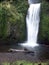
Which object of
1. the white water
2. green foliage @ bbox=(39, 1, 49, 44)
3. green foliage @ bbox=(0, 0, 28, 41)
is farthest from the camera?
the white water

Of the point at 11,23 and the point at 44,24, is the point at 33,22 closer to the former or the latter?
the point at 44,24

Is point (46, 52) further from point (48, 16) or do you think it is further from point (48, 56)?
point (48, 16)

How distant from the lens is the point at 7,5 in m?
25.4

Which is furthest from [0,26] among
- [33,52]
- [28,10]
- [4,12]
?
[33,52]

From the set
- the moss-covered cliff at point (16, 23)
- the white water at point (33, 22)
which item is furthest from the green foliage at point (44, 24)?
the white water at point (33, 22)

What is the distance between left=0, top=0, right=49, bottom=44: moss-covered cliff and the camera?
24.6 metres

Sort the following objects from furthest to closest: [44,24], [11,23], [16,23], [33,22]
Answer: [33,22], [44,24], [16,23], [11,23]

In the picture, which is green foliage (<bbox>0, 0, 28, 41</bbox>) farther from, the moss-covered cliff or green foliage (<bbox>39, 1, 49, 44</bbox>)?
green foliage (<bbox>39, 1, 49, 44</bbox>)

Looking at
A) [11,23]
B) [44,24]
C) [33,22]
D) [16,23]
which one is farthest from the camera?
[33,22]

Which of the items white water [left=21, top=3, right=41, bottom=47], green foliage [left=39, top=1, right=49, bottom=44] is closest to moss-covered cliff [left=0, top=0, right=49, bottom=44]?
green foliage [left=39, top=1, right=49, bottom=44]

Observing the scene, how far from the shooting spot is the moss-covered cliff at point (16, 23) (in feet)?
80.8

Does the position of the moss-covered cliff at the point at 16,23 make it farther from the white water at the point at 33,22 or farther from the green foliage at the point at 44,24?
the white water at the point at 33,22

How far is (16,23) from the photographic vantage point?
979 inches

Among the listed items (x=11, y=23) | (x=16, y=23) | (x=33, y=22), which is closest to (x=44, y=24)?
(x=33, y=22)
